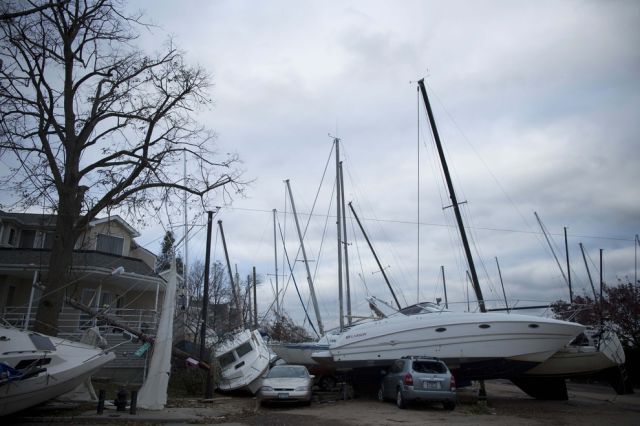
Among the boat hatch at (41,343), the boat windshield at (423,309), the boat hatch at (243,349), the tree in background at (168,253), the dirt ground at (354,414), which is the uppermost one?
the tree in background at (168,253)

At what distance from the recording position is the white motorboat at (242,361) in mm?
22219

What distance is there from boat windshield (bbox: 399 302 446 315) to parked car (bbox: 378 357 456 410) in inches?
111

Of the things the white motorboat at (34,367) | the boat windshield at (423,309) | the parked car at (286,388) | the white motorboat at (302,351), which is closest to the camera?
the white motorboat at (34,367)

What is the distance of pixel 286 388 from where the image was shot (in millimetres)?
17688

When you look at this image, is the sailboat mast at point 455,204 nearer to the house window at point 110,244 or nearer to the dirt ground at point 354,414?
the dirt ground at point 354,414

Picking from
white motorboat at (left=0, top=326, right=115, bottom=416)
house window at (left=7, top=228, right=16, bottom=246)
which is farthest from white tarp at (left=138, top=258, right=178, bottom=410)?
house window at (left=7, top=228, right=16, bottom=246)

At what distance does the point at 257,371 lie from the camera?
72.9ft

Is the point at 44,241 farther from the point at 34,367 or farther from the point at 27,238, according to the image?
the point at 34,367

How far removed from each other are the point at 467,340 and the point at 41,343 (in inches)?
529

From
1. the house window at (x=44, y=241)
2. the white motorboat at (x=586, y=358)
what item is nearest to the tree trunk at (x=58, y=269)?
the house window at (x=44, y=241)

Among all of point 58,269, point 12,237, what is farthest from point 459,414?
point 12,237

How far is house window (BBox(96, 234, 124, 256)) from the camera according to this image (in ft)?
92.5

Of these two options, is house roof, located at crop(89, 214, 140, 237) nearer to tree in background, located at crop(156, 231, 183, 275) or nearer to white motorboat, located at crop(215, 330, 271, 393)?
tree in background, located at crop(156, 231, 183, 275)

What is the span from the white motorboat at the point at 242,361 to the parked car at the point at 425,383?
24.8 feet
